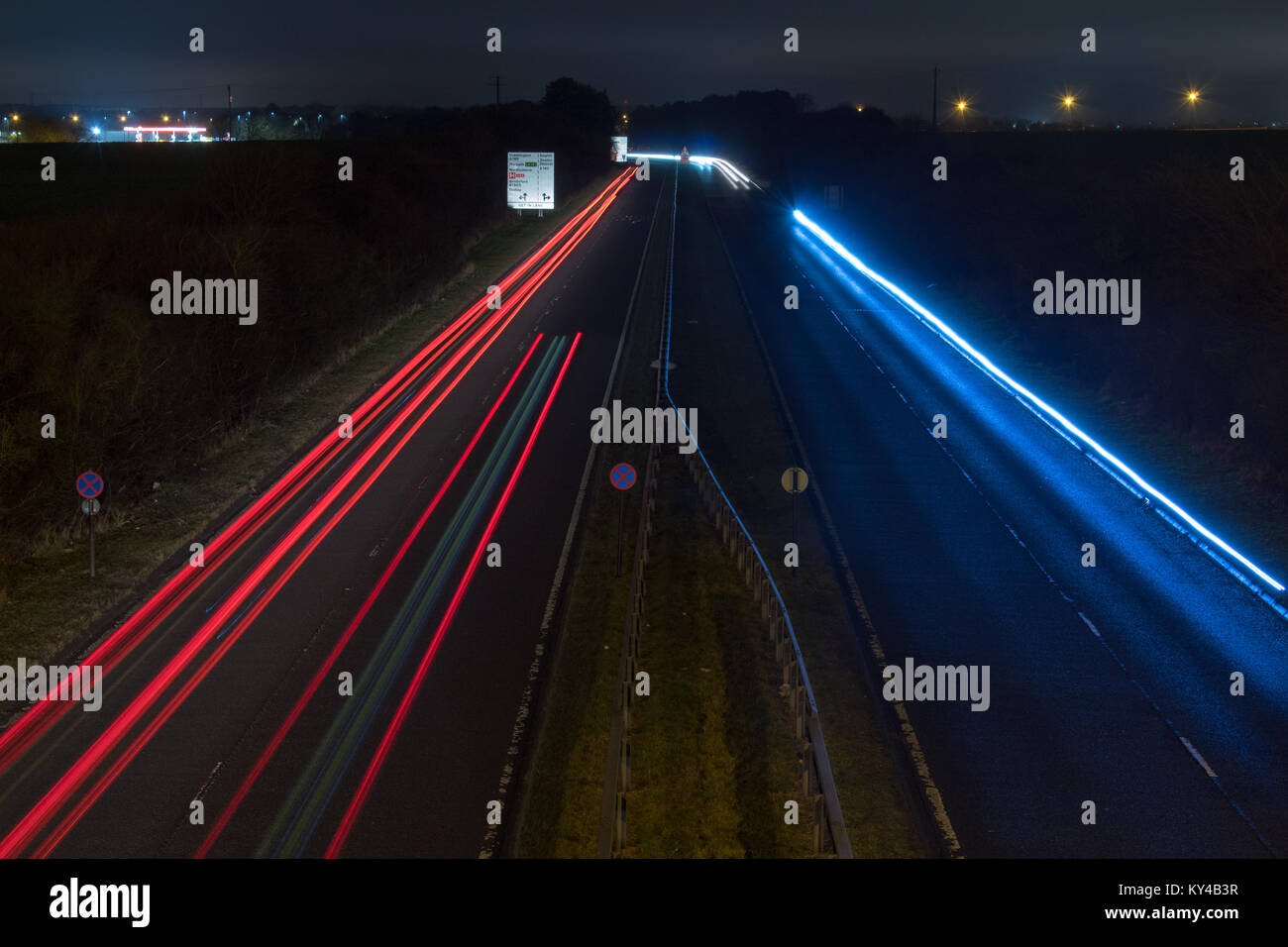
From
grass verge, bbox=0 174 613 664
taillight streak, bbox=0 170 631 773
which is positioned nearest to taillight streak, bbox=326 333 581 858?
taillight streak, bbox=0 170 631 773

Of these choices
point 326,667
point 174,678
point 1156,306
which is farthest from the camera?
point 1156,306

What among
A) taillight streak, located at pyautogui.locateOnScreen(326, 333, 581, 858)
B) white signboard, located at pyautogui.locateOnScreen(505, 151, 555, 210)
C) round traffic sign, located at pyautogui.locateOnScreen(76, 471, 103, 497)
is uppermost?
white signboard, located at pyautogui.locateOnScreen(505, 151, 555, 210)

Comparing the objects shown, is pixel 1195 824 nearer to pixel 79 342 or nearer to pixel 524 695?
pixel 524 695

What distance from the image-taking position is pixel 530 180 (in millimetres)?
63062

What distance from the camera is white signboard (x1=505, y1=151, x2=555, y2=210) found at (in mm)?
62469

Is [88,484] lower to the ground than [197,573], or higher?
higher

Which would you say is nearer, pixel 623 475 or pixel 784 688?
pixel 784 688

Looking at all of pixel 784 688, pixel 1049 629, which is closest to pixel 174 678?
pixel 784 688

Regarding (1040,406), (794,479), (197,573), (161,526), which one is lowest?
(197,573)

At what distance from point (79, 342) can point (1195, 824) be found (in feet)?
55.4

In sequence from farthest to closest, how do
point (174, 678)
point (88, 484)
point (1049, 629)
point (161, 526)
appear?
1. point (161, 526)
2. point (88, 484)
3. point (1049, 629)
4. point (174, 678)

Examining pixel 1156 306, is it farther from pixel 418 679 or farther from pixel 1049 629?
pixel 418 679

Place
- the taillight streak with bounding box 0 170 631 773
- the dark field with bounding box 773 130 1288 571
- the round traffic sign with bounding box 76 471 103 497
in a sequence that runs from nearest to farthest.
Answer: the taillight streak with bounding box 0 170 631 773 → the round traffic sign with bounding box 76 471 103 497 → the dark field with bounding box 773 130 1288 571

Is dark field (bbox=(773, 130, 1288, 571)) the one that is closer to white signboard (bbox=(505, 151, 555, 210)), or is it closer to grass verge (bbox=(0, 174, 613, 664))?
grass verge (bbox=(0, 174, 613, 664))
